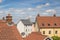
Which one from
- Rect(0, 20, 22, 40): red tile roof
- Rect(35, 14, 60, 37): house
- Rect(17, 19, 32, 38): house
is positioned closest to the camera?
Rect(0, 20, 22, 40): red tile roof

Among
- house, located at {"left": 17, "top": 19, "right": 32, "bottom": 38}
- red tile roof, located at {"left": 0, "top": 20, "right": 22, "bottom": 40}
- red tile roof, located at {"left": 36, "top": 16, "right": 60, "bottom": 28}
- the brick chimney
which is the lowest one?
house, located at {"left": 17, "top": 19, "right": 32, "bottom": 38}

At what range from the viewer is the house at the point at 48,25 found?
8344cm

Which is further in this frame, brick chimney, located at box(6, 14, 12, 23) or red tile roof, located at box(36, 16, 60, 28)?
red tile roof, located at box(36, 16, 60, 28)

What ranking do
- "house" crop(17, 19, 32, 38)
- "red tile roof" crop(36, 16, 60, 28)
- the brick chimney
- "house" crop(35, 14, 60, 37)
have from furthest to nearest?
"house" crop(17, 19, 32, 38)
"red tile roof" crop(36, 16, 60, 28)
"house" crop(35, 14, 60, 37)
the brick chimney

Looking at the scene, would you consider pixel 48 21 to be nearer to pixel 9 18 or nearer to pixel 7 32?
pixel 9 18

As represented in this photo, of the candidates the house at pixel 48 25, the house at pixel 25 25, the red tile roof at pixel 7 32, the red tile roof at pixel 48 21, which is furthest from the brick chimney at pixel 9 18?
the house at pixel 25 25

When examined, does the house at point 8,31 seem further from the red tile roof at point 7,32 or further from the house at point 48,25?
the house at point 48,25

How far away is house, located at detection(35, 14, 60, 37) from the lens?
83.4 meters

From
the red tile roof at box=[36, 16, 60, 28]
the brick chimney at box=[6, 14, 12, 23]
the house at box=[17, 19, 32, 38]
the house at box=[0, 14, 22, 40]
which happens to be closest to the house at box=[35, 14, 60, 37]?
the red tile roof at box=[36, 16, 60, 28]

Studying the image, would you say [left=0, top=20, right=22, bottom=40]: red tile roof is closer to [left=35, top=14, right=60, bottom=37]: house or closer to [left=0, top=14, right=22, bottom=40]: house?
[left=0, top=14, right=22, bottom=40]: house

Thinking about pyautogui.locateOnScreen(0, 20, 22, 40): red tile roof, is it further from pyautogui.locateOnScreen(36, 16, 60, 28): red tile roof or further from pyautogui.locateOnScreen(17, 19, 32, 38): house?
pyautogui.locateOnScreen(17, 19, 32, 38): house

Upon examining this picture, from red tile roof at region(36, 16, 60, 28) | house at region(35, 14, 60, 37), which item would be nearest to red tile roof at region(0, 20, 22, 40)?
house at region(35, 14, 60, 37)

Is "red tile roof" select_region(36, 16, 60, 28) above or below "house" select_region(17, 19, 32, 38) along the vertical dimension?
above

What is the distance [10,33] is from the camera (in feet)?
123
